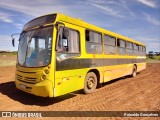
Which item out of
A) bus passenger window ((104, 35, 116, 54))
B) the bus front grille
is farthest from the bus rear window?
bus passenger window ((104, 35, 116, 54))

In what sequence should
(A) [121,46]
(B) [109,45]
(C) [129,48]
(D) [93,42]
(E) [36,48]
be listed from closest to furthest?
(E) [36,48] → (D) [93,42] → (B) [109,45] → (A) [121,46] → (C) [129,48]

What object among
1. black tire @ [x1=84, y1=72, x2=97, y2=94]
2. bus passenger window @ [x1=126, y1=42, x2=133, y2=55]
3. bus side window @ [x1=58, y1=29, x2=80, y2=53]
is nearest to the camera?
bus side window @ [x1=58, y1=29, x2=80, y2=53]

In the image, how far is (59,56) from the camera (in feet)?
23.2

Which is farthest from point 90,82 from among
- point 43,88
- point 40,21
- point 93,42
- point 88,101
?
point 40,21

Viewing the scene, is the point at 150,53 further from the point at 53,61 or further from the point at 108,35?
the point at 53,61

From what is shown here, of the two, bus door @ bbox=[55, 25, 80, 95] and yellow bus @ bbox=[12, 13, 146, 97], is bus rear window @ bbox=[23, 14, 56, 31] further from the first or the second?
bus door @ bbox=[55, 25, 80, 95]

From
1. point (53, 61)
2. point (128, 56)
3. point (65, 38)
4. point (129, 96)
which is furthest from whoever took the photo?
point (128, 56)

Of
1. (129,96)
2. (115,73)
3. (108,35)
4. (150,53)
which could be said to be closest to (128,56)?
(115,73)

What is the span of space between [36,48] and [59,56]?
104 cm

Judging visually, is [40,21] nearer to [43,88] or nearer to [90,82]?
[43,88]

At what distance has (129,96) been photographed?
852 centimetres

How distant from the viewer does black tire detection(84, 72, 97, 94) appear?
8.80 m

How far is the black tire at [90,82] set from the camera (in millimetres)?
8800

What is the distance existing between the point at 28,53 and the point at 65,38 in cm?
153
